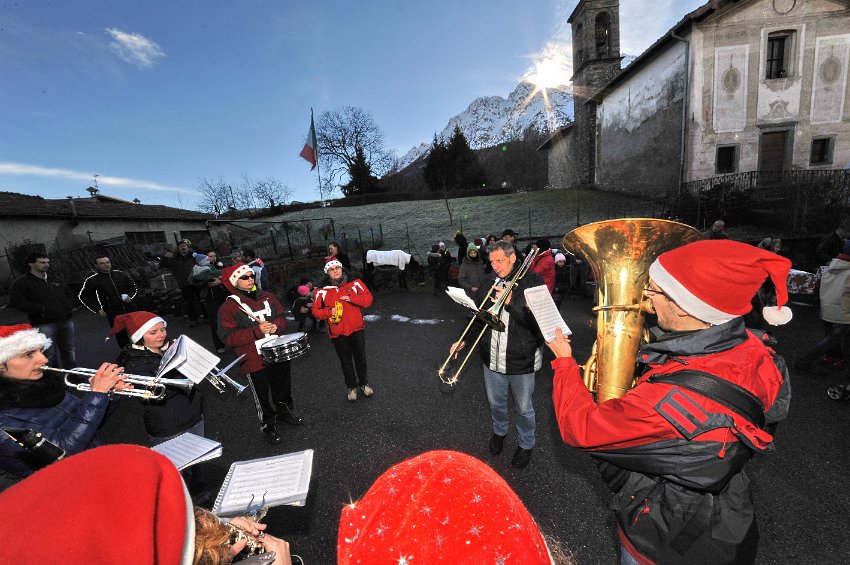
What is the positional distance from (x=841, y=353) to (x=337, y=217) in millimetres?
28865

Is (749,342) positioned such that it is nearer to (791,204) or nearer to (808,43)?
(791,204)

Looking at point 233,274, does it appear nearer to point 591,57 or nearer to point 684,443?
point 684,443

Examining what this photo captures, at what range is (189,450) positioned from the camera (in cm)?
181

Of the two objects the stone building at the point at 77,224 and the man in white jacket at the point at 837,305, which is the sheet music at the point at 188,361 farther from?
the stone building at the point at 77,224

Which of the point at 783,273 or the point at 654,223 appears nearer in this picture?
the point at 783,273

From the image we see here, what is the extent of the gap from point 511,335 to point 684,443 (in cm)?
177

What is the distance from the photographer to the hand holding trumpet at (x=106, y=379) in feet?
6.83

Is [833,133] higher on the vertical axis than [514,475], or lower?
higher

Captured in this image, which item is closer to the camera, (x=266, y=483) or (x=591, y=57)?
(x=266, y=483)

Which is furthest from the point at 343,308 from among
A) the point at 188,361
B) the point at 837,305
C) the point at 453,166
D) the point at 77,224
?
the point at 453,166

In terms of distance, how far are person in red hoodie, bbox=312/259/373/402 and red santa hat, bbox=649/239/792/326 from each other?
3.23m

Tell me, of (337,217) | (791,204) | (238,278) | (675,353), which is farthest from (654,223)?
(337,217)

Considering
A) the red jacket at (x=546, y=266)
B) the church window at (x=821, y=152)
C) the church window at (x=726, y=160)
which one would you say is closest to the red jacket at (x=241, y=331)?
the red jacket at (x=546, y=266)

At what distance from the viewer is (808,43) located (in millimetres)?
14914
